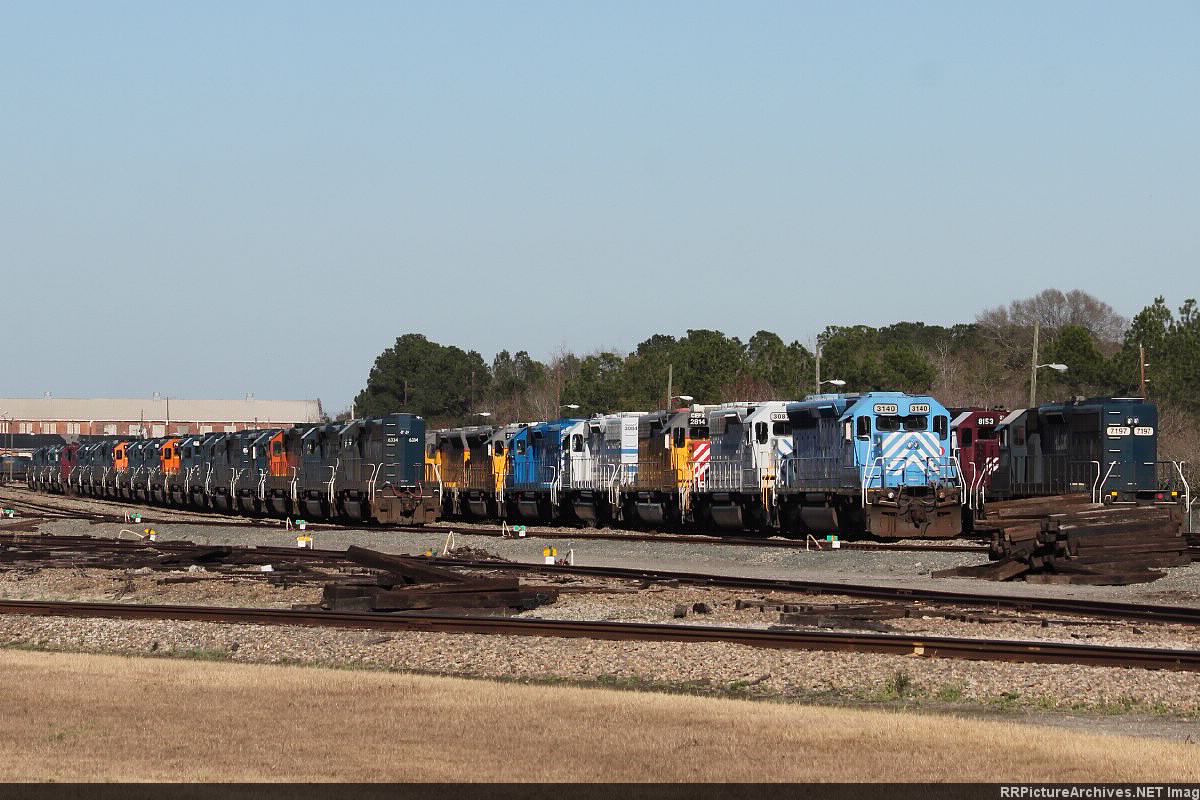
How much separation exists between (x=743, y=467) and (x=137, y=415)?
151 metres

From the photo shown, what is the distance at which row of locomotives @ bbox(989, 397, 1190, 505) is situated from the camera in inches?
1384

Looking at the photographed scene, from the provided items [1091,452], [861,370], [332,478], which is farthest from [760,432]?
[861,370]

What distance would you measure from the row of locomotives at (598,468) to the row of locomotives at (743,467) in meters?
3.68

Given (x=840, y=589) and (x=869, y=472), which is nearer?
(x=840, y=589)

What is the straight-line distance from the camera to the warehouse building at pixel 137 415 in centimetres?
17088

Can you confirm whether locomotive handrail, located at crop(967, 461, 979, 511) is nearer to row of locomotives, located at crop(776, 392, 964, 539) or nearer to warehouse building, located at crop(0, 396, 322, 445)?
row of locomotives, located at crop(776, 392, 964, 539)

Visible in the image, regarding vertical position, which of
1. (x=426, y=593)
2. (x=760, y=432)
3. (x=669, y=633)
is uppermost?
(x=760, y=432)

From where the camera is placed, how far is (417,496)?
4791 cm

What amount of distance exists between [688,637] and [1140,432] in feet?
73.3

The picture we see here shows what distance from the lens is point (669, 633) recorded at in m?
16.3

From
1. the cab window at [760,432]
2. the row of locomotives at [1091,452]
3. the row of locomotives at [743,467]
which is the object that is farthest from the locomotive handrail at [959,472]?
the cab window at [760,432]

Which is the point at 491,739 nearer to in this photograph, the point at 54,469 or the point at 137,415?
the point at 54,469

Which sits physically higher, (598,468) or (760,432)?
(760,432)

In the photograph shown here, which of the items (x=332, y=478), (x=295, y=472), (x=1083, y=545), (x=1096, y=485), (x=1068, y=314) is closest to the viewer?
(x=1083, y=545)
